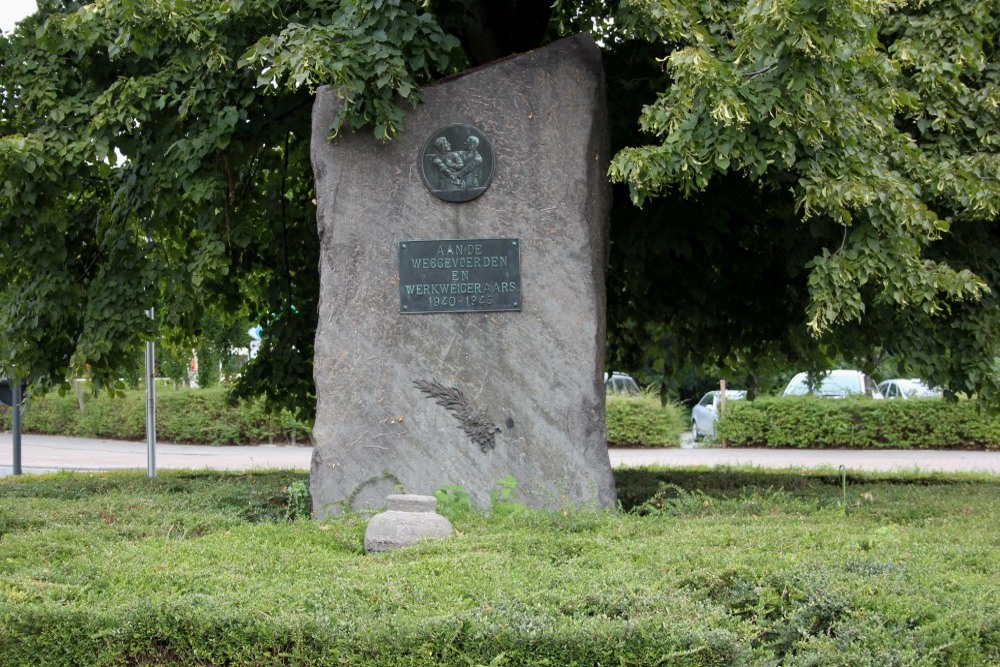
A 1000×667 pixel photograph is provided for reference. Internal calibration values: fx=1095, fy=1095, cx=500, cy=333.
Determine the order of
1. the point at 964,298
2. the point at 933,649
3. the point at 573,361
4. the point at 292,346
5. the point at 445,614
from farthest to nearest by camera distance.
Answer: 1. the point at 292,346
2. the point at 964,298
3. the point at 573,361
4. the point at 445,614
5. the point at 933,649

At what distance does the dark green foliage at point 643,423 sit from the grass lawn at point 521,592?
14.1 metres

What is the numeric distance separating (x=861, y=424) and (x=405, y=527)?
1471cm

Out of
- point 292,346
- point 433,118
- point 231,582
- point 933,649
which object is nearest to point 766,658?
point 933,649

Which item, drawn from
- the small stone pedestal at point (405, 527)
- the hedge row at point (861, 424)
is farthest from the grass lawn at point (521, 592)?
the hedge row at point (861, 424)

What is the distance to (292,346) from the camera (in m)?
9.66

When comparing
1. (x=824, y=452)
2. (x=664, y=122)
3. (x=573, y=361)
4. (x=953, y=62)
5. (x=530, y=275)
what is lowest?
(x=824, y=452)

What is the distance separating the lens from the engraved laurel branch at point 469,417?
6.99m

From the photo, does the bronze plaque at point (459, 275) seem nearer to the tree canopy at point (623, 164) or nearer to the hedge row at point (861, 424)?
the tree canopy at point (623, 164)

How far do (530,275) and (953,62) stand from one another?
316 cm

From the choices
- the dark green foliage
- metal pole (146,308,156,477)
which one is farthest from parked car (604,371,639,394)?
metal pole (146,308,156,477)

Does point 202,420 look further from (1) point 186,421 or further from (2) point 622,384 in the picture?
(2) point 622,384

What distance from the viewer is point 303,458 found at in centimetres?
1880

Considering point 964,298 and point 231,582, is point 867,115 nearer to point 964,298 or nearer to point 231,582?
point 964,298

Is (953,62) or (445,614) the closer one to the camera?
(445,614)
